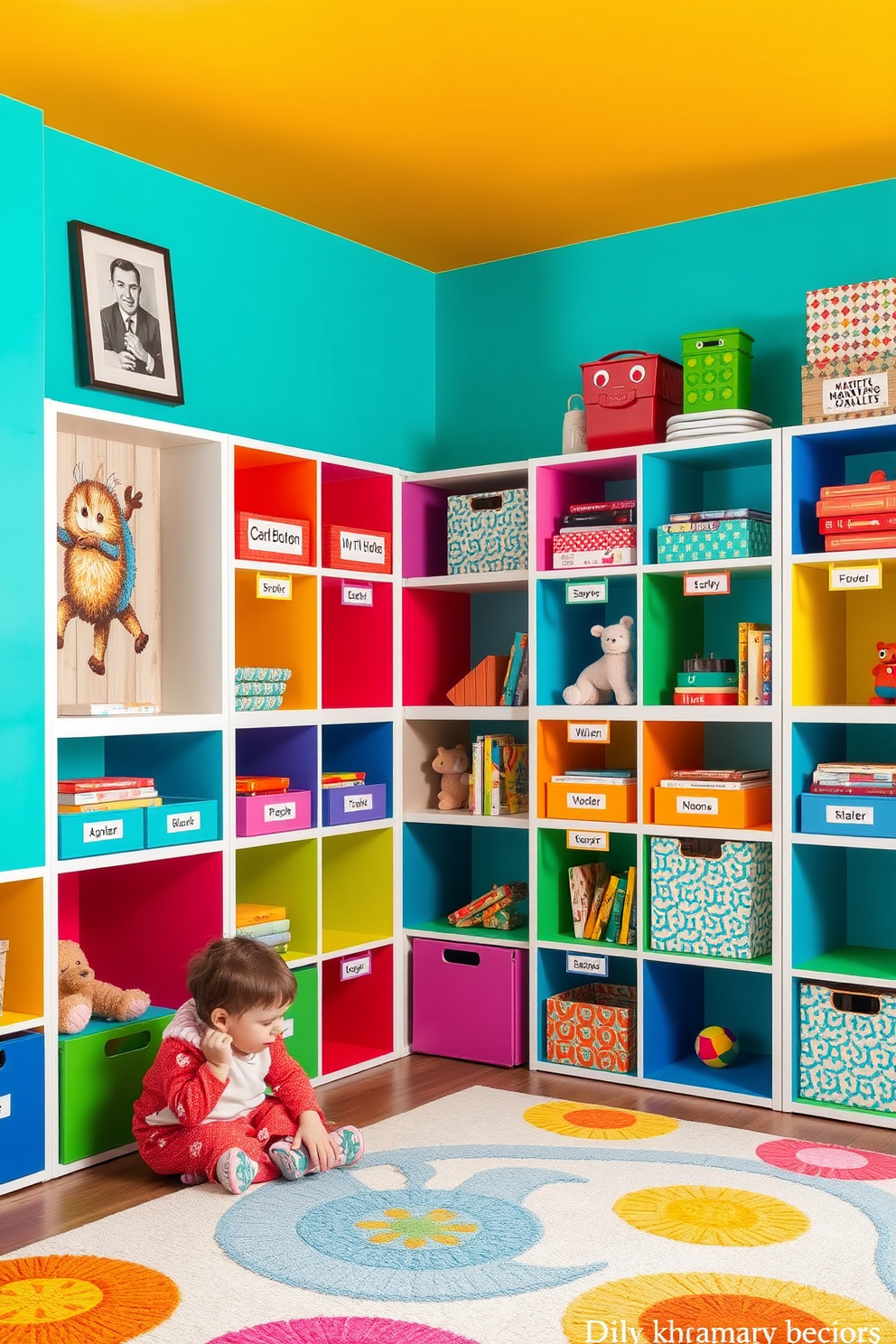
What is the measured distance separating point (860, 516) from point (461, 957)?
181cm

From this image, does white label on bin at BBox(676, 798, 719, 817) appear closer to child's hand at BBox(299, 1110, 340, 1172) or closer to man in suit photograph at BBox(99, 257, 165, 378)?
child's hand at BBox(299, 1110, 340, 1172)

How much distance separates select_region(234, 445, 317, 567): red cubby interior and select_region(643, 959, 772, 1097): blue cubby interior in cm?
164

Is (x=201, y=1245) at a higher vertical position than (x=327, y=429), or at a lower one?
lower

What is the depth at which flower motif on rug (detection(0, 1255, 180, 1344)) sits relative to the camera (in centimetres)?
228

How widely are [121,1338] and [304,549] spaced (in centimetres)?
214

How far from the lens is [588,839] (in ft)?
12.8

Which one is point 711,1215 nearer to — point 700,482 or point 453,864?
point 453,864

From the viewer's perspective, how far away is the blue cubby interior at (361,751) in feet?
13.7

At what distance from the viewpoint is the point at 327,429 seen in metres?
4.41

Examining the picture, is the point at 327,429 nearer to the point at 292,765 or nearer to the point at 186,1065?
the point at 292,765

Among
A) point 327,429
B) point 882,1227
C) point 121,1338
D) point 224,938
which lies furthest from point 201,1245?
point 327,429

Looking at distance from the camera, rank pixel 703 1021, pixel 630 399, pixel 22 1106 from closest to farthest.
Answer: pixel 22 1106 → pixel 630 399 → pixel 703 1021

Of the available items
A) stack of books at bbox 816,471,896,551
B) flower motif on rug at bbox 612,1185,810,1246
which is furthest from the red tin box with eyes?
flower motif on rug at bbox 612,1185,810,1246

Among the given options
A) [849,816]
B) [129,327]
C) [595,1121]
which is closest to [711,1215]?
[595,1121]
